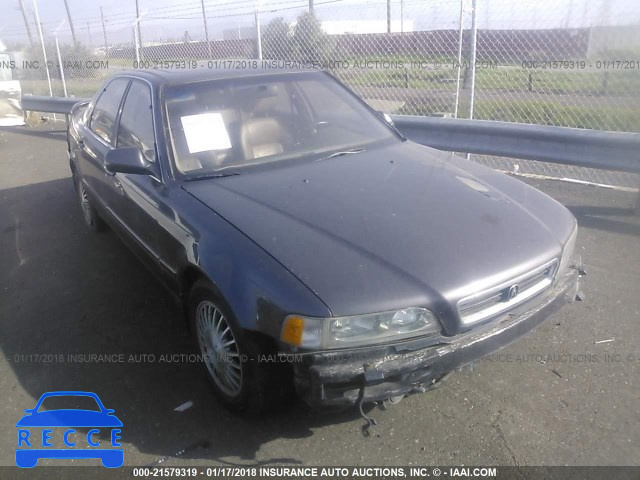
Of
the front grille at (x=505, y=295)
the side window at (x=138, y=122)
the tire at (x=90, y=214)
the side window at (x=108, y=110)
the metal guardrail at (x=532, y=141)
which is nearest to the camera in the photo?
the front grille at (x=505, y=295)

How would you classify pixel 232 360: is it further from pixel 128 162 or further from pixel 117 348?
pixel 128 162

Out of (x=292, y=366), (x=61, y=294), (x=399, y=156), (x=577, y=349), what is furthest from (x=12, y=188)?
(x=577, y=349)

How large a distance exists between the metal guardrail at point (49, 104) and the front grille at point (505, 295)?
9686 millimetres

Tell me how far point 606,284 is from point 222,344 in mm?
2808

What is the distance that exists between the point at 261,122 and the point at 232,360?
1613 mm

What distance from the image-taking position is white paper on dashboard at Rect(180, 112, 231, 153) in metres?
3.37

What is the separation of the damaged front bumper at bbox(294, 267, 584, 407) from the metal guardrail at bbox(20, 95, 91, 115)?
9.60 metres

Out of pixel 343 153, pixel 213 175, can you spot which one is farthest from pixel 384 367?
pixel 343 153

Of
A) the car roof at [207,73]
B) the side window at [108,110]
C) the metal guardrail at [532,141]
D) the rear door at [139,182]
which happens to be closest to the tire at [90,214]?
the side window at [108,110]

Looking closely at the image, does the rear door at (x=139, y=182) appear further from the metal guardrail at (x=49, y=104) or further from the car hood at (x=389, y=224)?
the metal guardrail at (x=49, y=104)

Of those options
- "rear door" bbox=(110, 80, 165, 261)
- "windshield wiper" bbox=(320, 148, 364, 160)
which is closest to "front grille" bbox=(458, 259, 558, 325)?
"windshield wiper" bbox=(320, 148, 364, 160)

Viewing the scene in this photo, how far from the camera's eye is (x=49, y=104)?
434 inches

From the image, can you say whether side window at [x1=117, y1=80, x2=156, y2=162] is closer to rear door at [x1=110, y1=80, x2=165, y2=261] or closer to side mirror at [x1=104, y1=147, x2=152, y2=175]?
rear door at [x1=110, y1=80, x2=165, y2=261]

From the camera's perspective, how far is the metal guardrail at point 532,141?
5.02m
